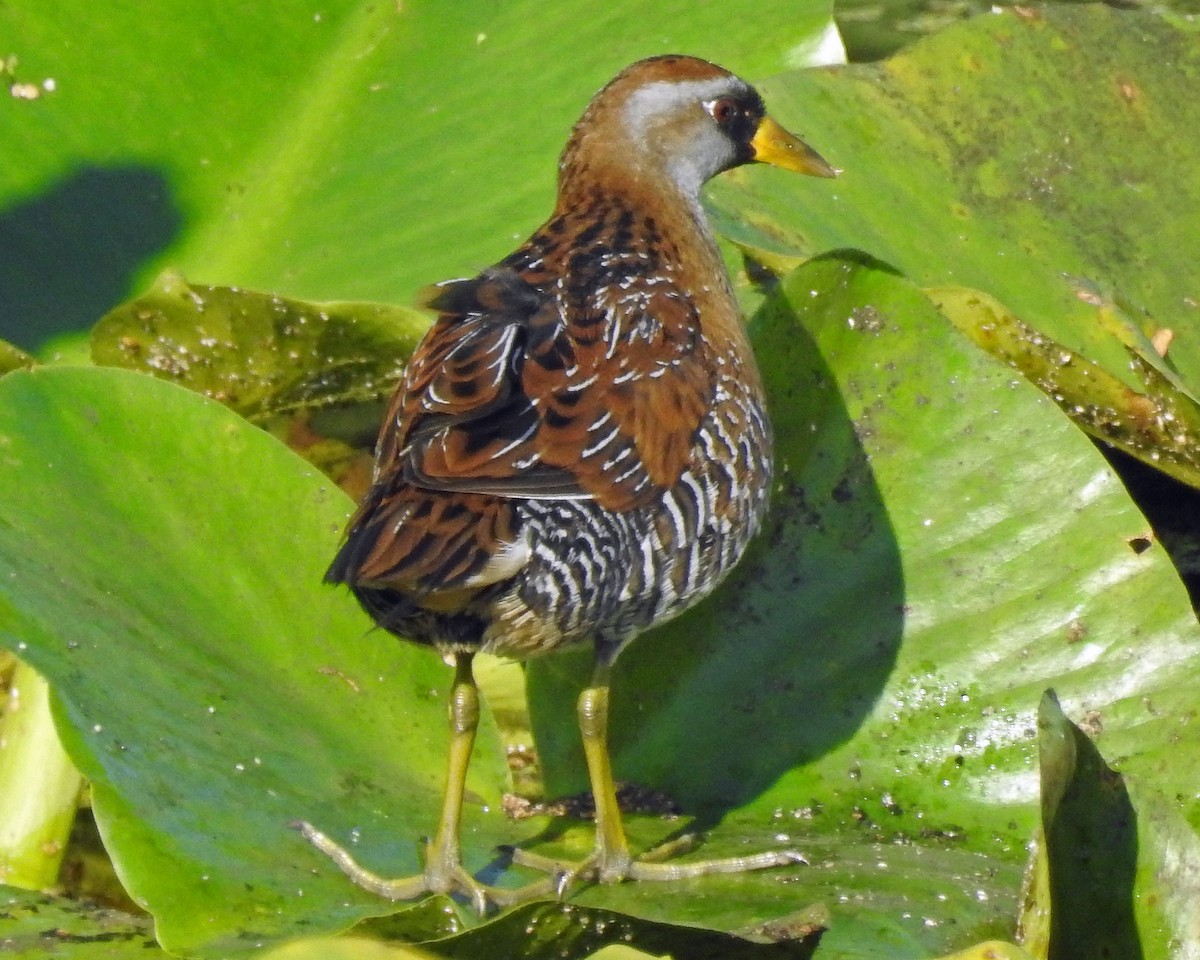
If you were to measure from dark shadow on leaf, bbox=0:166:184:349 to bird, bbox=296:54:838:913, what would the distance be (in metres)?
0.83

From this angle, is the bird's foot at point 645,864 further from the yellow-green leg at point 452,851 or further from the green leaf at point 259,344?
the green leaf at point 259,344

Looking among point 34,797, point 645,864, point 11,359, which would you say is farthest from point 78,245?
point 645,864

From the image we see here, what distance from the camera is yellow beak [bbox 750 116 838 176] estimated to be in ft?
9.12

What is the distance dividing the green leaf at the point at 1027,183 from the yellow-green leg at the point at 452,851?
2.72 ft

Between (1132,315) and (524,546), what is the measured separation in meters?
1.27

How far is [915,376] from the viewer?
2416 mm

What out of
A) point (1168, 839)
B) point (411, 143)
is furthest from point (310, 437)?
point (1168, 839)

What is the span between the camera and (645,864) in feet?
7.45

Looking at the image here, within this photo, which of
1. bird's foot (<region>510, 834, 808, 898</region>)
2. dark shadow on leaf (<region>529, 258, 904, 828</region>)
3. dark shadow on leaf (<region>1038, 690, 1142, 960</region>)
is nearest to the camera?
dark shadow on leaf (<region>1038, 690, 1142, 960</region>)

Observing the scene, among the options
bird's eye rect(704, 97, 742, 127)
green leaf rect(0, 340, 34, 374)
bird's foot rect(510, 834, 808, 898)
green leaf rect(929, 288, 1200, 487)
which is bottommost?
bird's foot rect(510, 834, 808, 898)

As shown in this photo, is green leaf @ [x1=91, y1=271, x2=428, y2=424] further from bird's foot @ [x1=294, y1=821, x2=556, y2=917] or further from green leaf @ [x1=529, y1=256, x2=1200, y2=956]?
bird's foot @ [x1=294, y1=821, x2=556, y2=917]

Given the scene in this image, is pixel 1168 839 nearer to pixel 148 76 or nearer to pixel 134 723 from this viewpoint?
pixel 134 723

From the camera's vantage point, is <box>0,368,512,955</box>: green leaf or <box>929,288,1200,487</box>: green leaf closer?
<box>0,368,512,955</box>: green leaf

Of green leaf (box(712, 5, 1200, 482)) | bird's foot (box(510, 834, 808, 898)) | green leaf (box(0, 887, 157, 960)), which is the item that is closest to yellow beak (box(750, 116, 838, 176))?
green leaf (box(712, 5, 1200, 482))
